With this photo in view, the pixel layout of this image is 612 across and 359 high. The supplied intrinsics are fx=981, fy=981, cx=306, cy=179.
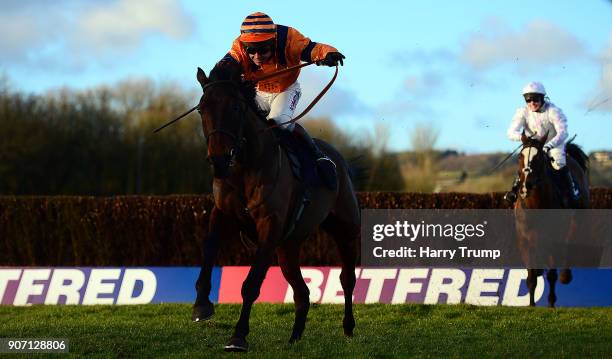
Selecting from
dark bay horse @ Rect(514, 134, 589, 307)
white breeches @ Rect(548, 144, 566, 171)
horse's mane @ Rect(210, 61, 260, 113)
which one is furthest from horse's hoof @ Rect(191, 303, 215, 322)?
white breeches @ Rect(548, 144, 566, 171)

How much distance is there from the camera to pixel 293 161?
8.28 m

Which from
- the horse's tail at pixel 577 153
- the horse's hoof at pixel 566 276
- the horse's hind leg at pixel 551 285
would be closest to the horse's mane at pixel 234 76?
the horse's hind leg at pixel 551 285

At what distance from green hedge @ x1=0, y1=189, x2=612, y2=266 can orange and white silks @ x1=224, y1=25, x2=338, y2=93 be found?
7916 millimetres

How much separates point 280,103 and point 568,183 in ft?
19.5

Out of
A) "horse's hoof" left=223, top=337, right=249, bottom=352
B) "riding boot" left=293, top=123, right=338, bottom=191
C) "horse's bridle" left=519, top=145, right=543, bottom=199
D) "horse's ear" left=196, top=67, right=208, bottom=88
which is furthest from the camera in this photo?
"horse's bridle" left=519, top=145, right=543, bottom=199

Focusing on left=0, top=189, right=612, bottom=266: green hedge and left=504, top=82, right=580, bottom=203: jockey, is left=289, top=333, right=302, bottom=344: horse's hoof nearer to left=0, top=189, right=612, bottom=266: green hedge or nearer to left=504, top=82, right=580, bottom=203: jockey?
left=504, top=82, right=580, bottom=203: jockey

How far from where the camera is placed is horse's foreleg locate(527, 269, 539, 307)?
12.4m

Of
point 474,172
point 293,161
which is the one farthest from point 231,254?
point 474,172

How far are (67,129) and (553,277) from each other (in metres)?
35.9

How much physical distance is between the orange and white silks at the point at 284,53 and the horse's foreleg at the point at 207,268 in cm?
129

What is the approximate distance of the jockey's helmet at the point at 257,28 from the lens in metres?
7.99

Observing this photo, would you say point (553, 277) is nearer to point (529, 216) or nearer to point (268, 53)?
point (529, 216)

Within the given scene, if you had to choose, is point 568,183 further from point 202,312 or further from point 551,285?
point 202,312

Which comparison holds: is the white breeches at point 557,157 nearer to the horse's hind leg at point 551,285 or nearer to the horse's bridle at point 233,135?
the horse's hind leg at point 551,285
